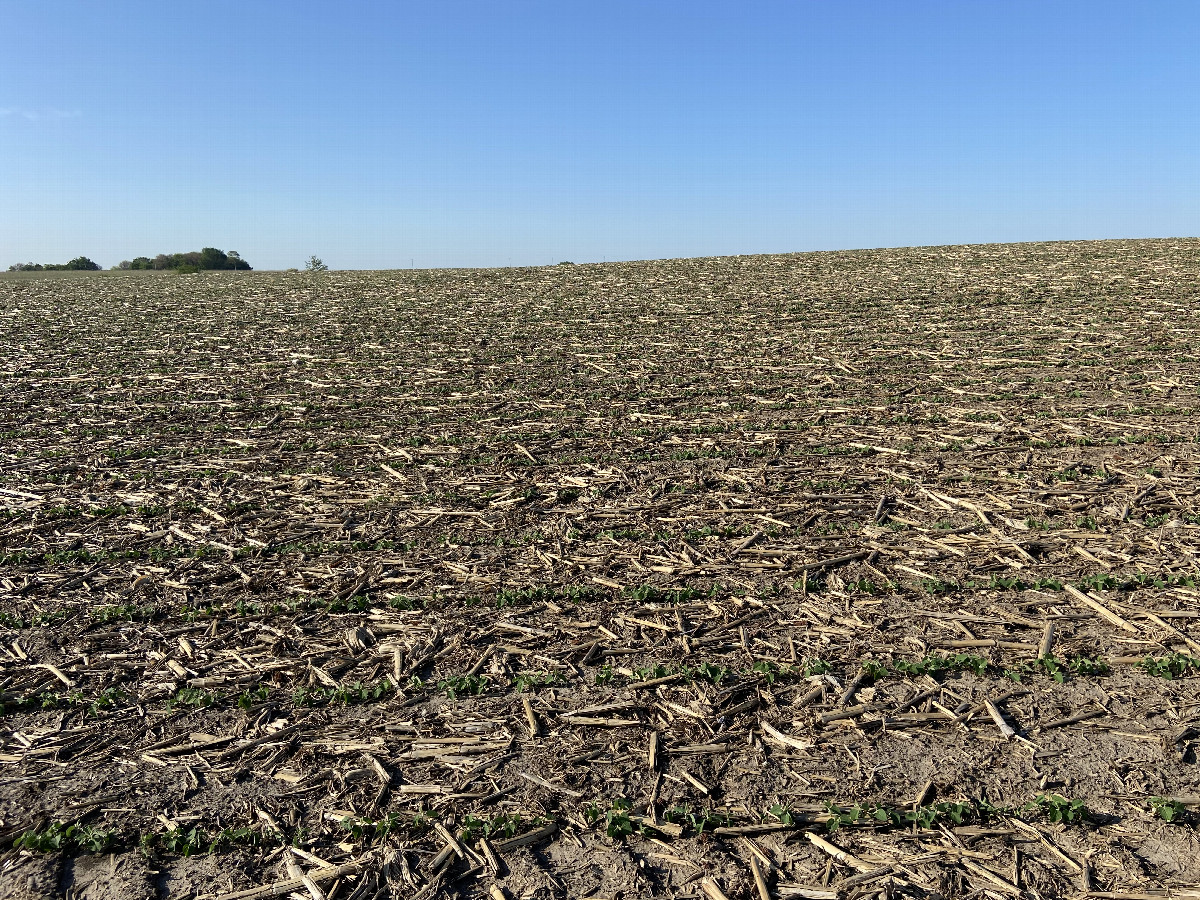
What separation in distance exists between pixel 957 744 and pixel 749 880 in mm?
1458

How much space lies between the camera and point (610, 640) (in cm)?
545

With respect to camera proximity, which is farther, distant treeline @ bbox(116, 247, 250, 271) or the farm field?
distant treeline @ bbox(116, 247, 250, 271)

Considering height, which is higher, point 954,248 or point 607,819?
point 954,248

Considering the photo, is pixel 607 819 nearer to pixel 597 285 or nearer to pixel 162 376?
pixel 162 376

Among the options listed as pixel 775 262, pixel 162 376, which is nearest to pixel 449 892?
pixel 162 376

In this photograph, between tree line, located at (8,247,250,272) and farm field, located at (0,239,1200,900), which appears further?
tree line, located at (8,247,250,272)

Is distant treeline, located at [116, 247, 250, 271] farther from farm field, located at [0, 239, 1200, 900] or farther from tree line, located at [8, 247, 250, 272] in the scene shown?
farm field, located at [0, 239, 1200, 900]

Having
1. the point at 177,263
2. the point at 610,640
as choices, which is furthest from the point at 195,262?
the point at 610,640

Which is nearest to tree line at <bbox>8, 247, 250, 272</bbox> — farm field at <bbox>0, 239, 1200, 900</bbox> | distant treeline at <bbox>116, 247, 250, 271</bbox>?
distant treeline at <bbox>116, 247, 250, 271</bbox>

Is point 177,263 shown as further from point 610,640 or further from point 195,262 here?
point 610,640

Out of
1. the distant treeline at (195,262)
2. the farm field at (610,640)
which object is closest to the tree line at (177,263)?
the distant treeline at (195,262)

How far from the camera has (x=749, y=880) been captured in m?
3.50

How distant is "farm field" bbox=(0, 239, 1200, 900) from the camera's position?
12.1 feet

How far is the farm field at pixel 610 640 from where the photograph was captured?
145 inches
